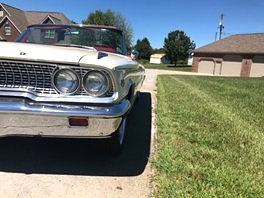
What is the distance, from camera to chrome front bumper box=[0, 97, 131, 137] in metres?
2.12

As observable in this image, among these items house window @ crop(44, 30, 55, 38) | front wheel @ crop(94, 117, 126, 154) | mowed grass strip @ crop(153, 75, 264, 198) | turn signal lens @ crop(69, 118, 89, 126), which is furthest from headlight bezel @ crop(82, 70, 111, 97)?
house window @ crop(44, 30, 55, 38)

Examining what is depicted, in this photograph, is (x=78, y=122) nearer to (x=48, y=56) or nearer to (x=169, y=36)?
(x=48, y=56)

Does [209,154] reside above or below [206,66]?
below

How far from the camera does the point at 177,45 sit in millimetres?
50938

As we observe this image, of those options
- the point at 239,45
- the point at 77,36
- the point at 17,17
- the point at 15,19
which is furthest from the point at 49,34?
the point at 17,17

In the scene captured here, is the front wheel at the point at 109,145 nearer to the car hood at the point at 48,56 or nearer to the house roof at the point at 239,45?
the car hood at the point at 48,56

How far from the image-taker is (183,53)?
5175 cm

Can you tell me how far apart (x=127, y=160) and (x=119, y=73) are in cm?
116

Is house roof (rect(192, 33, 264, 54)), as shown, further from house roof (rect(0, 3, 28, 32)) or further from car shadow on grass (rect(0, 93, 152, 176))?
car shadow on grass (rect(0, 93, 152, 176))

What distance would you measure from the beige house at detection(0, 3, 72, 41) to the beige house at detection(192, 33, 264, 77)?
2040cm

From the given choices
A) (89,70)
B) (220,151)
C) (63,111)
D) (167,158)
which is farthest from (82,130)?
(220,151)

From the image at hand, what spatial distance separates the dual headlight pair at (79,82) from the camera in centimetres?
222

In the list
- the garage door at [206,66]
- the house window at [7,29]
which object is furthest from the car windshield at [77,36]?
the house window at [7,29]

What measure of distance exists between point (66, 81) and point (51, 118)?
1.17 feet
